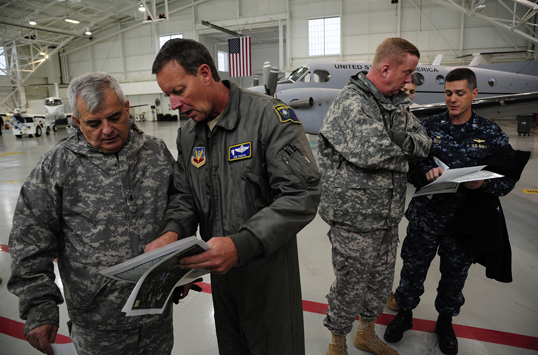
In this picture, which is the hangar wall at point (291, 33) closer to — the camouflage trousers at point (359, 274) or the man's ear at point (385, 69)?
the man's ear at point (385, 69)

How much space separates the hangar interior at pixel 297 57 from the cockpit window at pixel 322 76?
10.2ft

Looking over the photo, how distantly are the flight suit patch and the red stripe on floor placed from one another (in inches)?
87.0

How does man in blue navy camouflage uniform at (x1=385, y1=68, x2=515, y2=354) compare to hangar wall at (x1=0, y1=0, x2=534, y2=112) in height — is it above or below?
below

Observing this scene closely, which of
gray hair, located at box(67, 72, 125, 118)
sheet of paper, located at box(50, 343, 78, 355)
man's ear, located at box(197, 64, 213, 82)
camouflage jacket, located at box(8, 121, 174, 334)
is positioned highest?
man's ear, located at box(197, 64, 213, 82)

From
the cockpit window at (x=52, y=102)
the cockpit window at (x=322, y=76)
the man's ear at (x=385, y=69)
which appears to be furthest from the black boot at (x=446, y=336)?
the cockpit window at (x=52, y=102)

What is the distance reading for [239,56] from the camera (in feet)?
52.8

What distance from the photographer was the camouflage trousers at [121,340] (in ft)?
5.00

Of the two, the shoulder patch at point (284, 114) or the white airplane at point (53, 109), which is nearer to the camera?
the shoulder patch at point (284, 114)

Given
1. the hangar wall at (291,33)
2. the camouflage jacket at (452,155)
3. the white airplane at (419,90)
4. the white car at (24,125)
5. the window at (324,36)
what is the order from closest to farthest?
1. the camouflage jacket at (452,155)
2. the white airplane at (419,90)
3. the white car at (24,125)
4. the hangar wall at (291,33)
5. the window at (324,36)

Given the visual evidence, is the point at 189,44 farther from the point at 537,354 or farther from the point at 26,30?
the point at 26,30

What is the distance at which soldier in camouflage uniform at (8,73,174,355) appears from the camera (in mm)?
1383

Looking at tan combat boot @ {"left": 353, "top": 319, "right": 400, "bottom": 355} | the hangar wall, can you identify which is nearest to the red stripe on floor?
tan combat boot @ {"left": 353, "top": 319, "right": 400, "bottom": 355}

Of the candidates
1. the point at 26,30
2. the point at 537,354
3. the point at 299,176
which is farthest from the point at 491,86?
the point at 26,30

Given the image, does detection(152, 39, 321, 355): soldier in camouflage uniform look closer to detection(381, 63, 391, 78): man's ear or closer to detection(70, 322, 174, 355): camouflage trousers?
detection(70, 322, 174, 355): camouflage trousers
